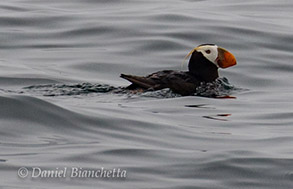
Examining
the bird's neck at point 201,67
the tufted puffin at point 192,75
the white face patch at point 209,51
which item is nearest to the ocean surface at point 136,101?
the tufted puffin at point 192,75

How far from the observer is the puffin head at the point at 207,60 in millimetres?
12625

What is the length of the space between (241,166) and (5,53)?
23.3 feet

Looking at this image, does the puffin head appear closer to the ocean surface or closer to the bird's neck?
the bird's neck

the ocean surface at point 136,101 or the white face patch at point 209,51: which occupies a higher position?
the white face patch at point 209,51

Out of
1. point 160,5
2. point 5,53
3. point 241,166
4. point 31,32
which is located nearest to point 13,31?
point 31,32

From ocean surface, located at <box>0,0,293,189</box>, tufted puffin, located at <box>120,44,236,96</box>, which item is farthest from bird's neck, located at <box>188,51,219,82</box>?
ocean surface, located at <box>0,0,293,189</box>

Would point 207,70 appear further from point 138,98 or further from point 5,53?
point 5,53

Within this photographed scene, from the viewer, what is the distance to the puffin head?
1262cm

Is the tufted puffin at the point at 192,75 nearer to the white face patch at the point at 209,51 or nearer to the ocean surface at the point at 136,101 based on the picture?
the white face patch at the point at 209,51

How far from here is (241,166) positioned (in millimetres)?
8492

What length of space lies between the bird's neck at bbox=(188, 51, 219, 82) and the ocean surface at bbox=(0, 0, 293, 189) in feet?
1.32

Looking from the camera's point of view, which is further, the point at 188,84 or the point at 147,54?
the point at 147,54

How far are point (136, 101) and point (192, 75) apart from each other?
1.25 m

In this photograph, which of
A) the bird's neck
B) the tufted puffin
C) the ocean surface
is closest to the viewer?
the ocean surface
